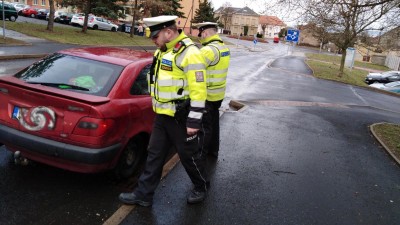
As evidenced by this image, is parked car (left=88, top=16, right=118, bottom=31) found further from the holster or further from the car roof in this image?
the holster

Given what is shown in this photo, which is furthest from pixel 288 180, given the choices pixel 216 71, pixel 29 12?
pixel 29 12

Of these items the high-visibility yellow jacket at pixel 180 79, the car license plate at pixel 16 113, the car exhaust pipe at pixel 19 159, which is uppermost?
the high-visibility yellow jacket at pixel 180 79

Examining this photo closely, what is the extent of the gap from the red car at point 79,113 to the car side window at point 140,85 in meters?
0.01

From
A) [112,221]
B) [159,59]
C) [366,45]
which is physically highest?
[366,45]

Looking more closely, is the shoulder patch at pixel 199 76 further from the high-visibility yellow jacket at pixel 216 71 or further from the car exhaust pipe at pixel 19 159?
the car exhaust pipe at pixel 19 159

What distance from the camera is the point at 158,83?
346cm

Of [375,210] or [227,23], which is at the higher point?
[227,23]

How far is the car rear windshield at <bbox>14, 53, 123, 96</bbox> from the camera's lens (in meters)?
3.91

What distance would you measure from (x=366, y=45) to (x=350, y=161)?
2138cm

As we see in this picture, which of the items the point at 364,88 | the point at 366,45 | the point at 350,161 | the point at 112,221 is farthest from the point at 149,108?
the point at 366,45

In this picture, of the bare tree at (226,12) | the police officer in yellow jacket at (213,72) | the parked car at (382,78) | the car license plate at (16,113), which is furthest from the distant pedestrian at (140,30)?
the bare tree at (226,12)

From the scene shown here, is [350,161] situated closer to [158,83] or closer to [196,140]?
[196,140]

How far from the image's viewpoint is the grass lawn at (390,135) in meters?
6.95

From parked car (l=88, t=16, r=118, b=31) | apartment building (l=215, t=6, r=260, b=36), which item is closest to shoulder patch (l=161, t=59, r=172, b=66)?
parked car (l=88, t=16, r=118, b=31)
